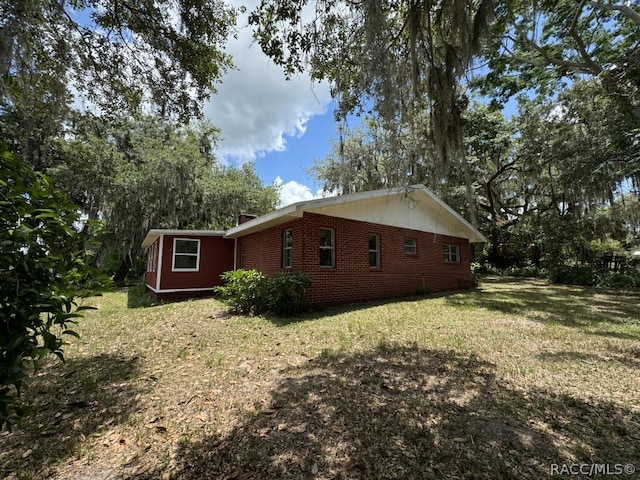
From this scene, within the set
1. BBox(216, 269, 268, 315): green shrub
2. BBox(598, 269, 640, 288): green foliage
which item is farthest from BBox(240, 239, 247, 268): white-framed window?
→ BBox(598, 269, 640, 288): green foliage

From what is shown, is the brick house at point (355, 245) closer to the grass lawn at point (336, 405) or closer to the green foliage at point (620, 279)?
the grass lawn at point (336, 405)

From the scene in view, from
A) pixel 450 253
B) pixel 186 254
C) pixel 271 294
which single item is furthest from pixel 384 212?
pixel 186 254

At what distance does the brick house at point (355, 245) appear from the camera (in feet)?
27.3

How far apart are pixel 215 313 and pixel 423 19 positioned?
732cm

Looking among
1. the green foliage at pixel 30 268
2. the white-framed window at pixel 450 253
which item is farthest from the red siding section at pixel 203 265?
the green foliage at pixel 30 268

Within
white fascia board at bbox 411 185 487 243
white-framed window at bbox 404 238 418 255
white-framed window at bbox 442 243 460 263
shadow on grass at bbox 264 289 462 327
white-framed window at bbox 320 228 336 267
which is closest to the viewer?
shadow on grass at bbox 264 289 462 327

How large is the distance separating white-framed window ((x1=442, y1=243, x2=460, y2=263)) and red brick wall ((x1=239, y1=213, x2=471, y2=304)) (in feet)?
2.09

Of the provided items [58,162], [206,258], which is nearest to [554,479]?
[206,258]

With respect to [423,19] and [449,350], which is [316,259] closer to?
[449,350]

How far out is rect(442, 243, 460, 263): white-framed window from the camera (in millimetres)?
13145

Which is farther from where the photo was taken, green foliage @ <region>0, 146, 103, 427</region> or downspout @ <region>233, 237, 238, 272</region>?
downspout @ <region>233, 237, 238, 272</region>

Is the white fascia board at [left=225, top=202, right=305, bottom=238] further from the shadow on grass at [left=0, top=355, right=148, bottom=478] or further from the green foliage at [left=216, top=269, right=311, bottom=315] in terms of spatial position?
the shadow on grass at [left=0, top=355, right=148, bottom=478]

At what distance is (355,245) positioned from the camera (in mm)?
9344

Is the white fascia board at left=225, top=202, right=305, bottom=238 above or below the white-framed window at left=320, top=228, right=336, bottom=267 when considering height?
above
